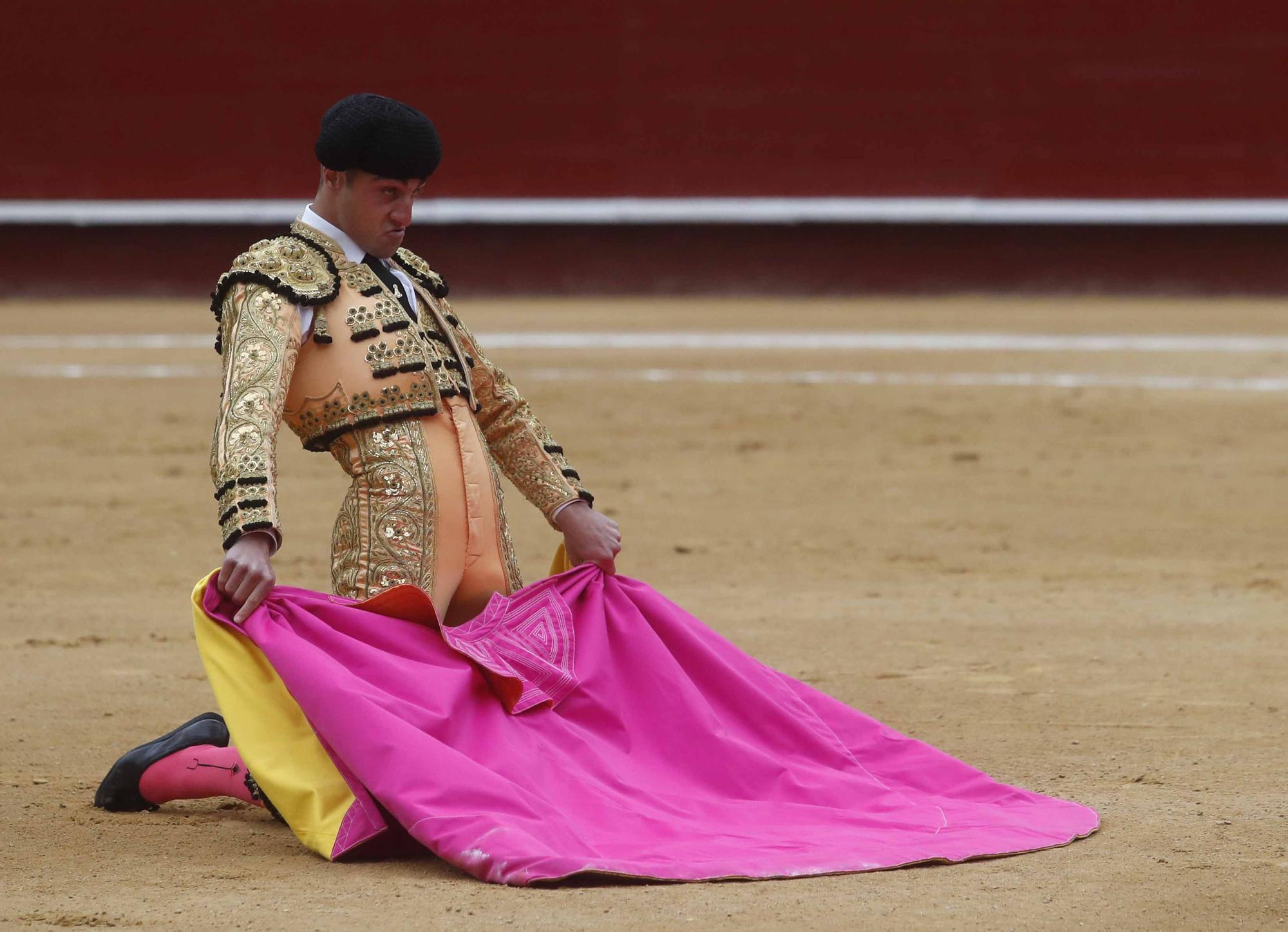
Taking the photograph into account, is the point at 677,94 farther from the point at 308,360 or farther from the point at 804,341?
the point at 308,360

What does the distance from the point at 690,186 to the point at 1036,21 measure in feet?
6.84

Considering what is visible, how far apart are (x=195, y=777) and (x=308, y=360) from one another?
609 mm

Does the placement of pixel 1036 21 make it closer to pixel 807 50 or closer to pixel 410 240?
pixel 807 50

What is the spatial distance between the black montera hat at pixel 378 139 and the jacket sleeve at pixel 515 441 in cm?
33

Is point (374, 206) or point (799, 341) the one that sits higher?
point (374, 206)

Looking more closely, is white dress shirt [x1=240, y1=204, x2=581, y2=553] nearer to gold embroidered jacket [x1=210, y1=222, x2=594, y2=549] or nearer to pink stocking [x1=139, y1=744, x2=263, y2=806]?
gold embroidered jacket [x1=210, y1=222, x2=594, y2=549]

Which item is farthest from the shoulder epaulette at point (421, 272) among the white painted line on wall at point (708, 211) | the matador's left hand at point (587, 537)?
the white painted line on wall at point (708, 211)

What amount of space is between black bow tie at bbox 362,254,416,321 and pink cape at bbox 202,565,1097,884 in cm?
42

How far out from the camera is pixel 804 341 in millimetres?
8484

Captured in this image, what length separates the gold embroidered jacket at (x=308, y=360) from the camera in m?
2.25

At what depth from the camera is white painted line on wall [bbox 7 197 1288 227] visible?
984 centimetres

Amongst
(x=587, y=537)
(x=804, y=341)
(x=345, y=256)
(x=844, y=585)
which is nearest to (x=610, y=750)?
(x=587, y=537)

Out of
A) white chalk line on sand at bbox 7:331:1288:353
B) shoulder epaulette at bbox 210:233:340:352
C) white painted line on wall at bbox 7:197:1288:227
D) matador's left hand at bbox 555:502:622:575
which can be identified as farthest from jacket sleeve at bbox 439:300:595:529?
white painted line on wall at bbox 7:197:1288:227

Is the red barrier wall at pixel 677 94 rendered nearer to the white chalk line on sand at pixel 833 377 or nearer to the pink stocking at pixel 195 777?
the white chalk line on sand at pixel 833 377
